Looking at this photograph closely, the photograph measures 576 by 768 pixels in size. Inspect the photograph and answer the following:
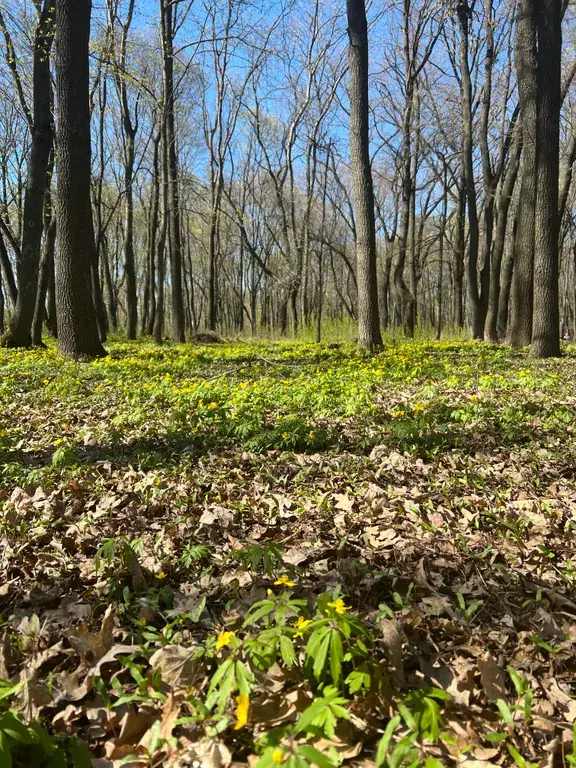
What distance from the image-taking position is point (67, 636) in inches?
74.3

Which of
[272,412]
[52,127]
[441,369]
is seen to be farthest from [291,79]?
[272,412]

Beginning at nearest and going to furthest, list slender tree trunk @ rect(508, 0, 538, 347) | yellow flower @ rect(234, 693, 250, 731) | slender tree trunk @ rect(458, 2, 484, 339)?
yellow flower @ rect(234, 693, 250, 731), slender tree trunk @ rect(508, 0, 538, 347), slender tree trunk @ rect(458, 2, 484, 339)

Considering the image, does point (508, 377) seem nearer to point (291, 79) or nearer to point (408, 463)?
point (408, 463)

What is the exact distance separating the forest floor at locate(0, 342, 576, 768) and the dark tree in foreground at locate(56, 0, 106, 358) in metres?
4.56

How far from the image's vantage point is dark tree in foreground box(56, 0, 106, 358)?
28.3 ft

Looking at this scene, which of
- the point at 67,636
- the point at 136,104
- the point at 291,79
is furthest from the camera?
the point at 291,79

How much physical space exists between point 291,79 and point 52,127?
44.9ft

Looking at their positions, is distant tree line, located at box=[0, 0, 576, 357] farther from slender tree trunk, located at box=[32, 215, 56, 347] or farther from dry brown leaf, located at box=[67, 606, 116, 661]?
dry brown leaf, located at box=[67, 606, 116, 661]

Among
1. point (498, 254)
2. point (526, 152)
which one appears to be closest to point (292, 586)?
point (526, 152)

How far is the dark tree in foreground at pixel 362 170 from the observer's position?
30.1ft

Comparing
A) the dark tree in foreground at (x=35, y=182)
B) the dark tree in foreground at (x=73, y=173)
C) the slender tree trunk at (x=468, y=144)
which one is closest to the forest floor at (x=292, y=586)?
the dark tree in foreground at (x=73, y=173)

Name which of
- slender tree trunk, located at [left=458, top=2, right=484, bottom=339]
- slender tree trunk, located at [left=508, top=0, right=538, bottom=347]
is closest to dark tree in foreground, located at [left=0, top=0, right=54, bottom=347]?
slender tree trunk, located at [left=508, top=0, right=538, bottom=347]

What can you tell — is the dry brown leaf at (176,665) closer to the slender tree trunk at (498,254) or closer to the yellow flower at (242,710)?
the yellow flower at (242,710)

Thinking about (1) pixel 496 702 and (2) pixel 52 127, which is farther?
(2) pixel 52 127
